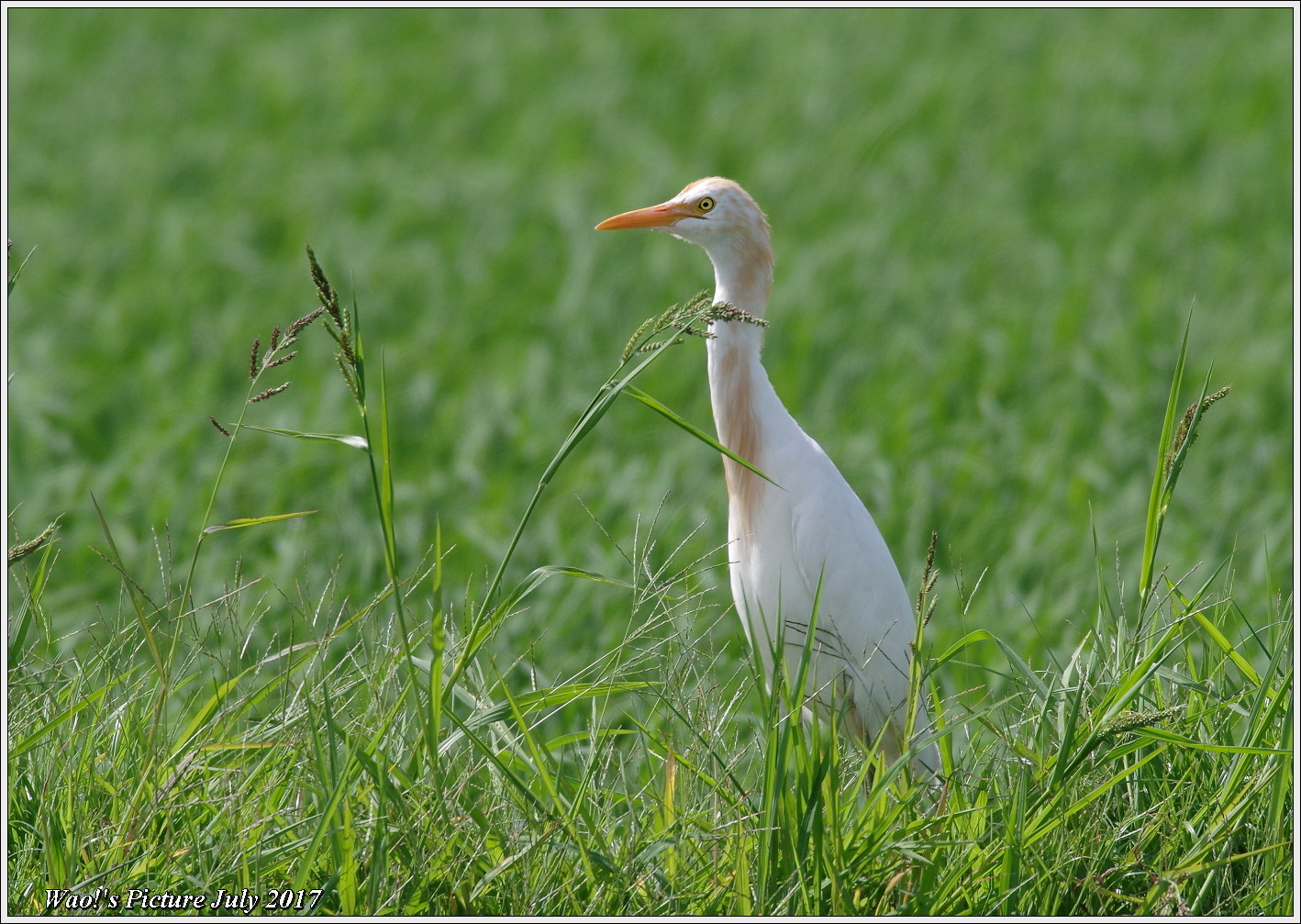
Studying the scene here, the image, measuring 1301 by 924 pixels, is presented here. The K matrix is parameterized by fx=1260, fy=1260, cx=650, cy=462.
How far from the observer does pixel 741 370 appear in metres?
3.29

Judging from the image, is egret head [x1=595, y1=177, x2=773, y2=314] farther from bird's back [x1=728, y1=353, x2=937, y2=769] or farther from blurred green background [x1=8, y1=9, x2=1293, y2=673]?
blurred green background [x1=8, y1=9, x2=1293, y2=673]

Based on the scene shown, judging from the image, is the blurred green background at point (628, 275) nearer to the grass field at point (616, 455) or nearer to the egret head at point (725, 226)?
the grass field at point (616, 455)

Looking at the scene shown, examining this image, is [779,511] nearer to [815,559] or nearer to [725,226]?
[815,559]

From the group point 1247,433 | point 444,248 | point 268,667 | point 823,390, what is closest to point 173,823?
point 268,667

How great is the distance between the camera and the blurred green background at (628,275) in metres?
5.20

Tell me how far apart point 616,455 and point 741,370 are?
274 centimetres

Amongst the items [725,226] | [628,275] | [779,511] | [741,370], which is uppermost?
[725,226]

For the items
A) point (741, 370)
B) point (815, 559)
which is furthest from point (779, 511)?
point (741, 370)

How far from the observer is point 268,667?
12.2 feet

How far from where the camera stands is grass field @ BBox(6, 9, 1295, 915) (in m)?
2.25

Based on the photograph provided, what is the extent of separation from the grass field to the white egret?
0.28 meters

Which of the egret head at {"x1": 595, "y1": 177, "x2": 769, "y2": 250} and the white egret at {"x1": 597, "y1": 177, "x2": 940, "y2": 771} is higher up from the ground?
the egret head at {"x1": 595, "y1": 177, "x2": 769, "y2": 250}

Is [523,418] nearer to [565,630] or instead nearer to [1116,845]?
[565,630]

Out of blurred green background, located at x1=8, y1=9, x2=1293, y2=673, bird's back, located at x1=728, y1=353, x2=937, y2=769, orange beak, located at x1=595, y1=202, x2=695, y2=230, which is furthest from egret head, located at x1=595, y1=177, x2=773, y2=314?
blurred green background, located at x1=8, y1=9, x2=1293, y2=673
